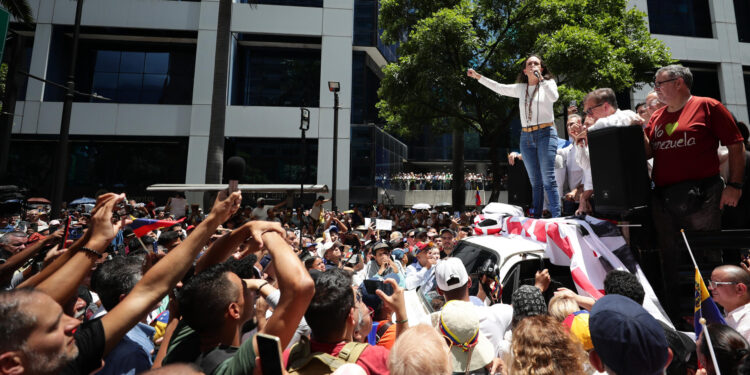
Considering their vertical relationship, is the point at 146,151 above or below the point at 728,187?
above

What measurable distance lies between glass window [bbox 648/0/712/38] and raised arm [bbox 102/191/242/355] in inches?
1257

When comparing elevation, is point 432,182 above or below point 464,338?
above

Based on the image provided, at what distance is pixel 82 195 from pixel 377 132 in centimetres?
1835

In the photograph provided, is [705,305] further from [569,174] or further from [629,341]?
[569,174]

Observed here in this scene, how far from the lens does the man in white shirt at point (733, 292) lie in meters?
2.66

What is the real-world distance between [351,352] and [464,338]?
0.96 m

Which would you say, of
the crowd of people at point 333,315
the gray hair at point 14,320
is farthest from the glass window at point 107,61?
the gray hair at point 14,320

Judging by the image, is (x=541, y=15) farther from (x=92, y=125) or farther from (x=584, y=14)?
(x=92, y=125)

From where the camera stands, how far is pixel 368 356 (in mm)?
1896

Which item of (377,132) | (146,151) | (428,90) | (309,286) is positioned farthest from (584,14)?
(146,151)

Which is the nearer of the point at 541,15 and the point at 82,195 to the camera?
the point at 541,15

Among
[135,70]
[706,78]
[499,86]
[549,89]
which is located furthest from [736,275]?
[706,78]

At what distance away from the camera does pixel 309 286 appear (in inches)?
65.6

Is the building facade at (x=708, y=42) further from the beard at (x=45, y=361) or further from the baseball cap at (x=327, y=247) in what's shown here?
the beard at (x=45, y=361)
